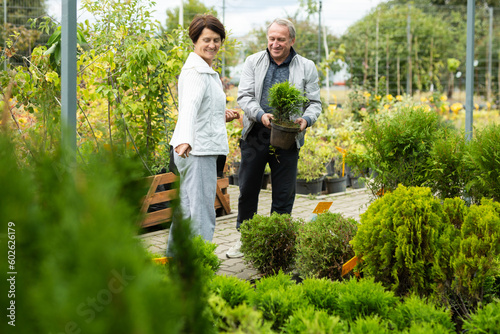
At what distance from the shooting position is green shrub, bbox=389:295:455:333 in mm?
1895

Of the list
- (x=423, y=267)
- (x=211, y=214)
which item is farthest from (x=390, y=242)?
(x=211, y=214)

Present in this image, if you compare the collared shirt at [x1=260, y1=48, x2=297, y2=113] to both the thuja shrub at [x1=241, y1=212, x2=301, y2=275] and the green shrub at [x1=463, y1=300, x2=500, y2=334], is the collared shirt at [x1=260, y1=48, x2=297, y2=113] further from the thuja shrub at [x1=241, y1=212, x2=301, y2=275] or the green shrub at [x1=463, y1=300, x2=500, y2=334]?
the green shrub at [x1=463, y1=300, x2=500, y2=334]

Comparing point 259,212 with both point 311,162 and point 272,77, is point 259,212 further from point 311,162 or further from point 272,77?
point 272,77

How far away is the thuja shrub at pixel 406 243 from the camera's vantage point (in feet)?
8.17

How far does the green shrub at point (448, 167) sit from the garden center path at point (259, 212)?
2.02ft

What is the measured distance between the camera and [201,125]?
354 centimetres

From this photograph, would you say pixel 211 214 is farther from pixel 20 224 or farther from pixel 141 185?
pixel 20 224

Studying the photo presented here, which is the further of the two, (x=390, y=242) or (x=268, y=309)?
(x=390, y=242)

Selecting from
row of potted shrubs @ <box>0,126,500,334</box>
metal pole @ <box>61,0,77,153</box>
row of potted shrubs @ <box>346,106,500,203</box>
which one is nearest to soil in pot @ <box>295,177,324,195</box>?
row of potted shrubs @ <box>346,106,500,203</box>

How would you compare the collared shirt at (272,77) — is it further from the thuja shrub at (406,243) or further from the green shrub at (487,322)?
the green shrub at (487,322)

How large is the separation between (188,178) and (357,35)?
20.7 metres

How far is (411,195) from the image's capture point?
105 inches

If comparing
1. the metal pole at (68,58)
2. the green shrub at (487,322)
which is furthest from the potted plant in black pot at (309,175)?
the green shrub at (487,322)

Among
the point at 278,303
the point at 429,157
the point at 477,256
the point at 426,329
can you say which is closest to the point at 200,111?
the point at 429,157
